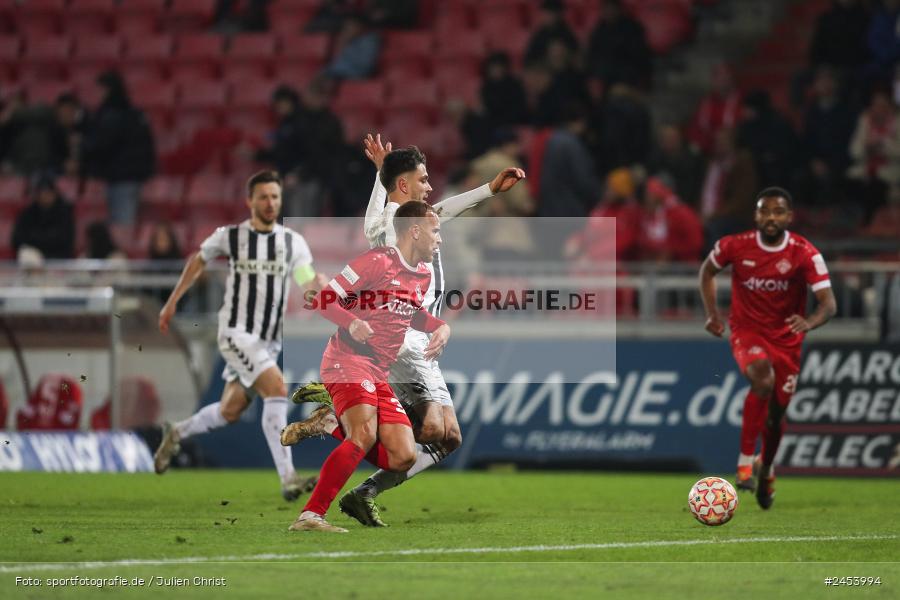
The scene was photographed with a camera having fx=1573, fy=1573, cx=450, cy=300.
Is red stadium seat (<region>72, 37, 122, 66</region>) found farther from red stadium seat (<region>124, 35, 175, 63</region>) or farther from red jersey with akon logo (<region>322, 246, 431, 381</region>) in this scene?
red jersey with akon logo (<region>322, 246, 431, 381</region>)

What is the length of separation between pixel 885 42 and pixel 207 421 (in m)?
9.32

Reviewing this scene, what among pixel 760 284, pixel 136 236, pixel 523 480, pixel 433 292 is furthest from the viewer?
pixel 136 236

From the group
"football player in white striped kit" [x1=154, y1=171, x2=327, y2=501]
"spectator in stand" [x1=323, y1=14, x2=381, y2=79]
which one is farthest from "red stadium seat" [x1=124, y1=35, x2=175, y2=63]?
"football player in white striped kit" [x1=154, y1=171, x2=327, y2=501]

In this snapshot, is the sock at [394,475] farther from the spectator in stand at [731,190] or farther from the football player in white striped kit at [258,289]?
the spectator in stand at [731,190]

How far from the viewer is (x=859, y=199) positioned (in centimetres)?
1642

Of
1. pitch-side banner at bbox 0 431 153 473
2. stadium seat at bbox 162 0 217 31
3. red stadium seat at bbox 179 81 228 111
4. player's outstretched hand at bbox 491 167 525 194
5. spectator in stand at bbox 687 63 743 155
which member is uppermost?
stadium seat at bbox 162 0 217 31

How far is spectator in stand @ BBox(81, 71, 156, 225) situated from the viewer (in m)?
19.3

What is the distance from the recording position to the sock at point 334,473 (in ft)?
26.6

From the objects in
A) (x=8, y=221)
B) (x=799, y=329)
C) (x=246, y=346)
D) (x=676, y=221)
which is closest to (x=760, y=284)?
(x=799, y=329)

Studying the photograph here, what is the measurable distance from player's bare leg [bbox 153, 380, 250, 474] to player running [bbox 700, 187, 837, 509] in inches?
134

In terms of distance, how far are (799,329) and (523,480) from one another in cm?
351

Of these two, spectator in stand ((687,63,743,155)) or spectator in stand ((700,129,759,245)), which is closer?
spectator in stand ((700,129,759,245))

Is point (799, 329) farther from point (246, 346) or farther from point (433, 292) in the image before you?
point (246, 346)

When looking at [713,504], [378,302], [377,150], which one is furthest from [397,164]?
[713,504]
